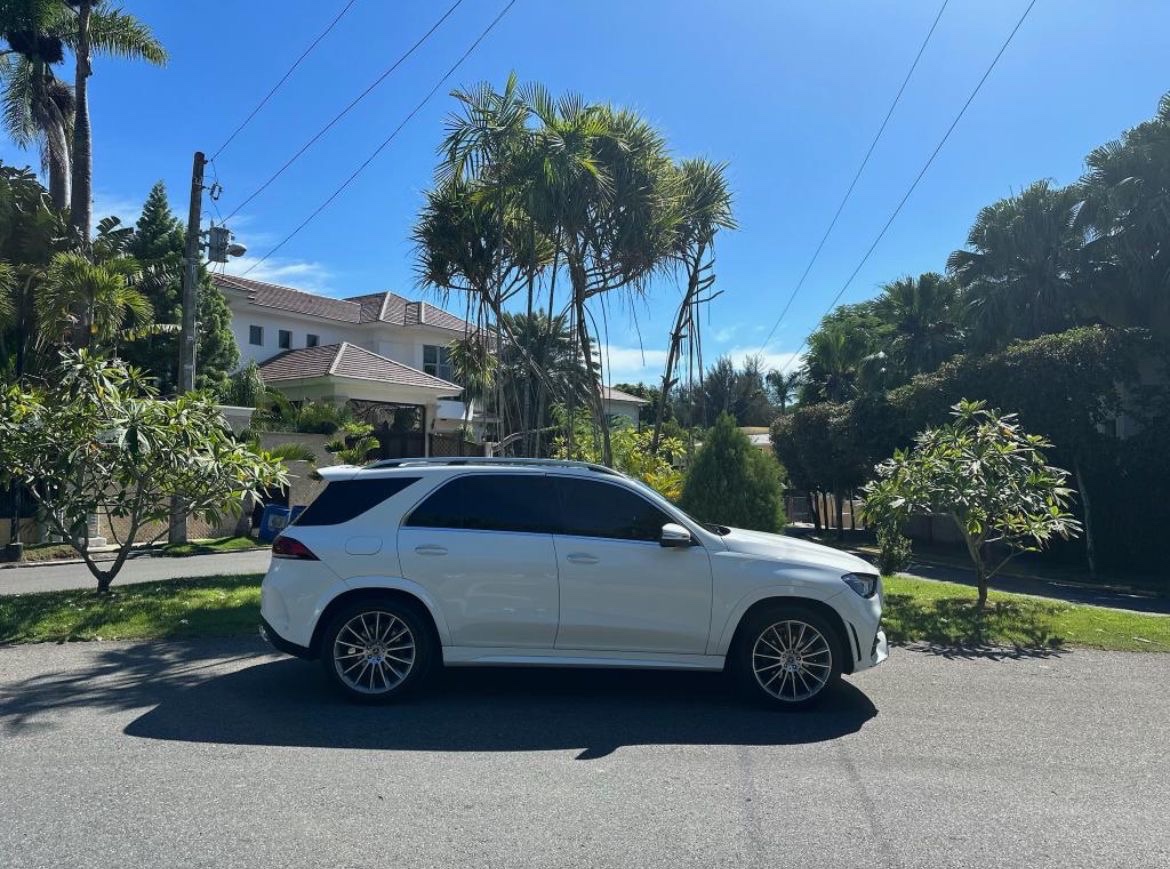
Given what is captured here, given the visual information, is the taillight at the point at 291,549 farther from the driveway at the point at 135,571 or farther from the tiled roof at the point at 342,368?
the tiled roof at the point at 342,368

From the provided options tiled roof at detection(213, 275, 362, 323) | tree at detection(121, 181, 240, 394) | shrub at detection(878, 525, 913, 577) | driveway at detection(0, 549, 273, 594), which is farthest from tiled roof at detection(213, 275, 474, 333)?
shrub at detection(878, 525, 913, 577)

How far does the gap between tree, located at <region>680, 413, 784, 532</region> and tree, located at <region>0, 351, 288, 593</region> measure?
570cm

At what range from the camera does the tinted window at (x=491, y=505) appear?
6.66 metres

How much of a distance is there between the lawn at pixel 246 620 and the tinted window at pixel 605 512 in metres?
3.85

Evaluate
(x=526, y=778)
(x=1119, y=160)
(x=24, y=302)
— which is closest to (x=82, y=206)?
(x=24, y=302)

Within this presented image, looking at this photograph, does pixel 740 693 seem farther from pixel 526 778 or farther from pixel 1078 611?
pixel 1078 611

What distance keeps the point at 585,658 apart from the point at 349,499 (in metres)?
2.10

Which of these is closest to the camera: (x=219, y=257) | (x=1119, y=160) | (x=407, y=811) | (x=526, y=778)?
(x=407, y=811)

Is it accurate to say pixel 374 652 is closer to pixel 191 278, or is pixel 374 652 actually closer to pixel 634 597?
pixel 634 597

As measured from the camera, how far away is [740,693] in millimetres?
6668

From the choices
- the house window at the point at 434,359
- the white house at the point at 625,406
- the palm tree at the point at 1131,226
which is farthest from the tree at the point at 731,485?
the white house at the point at 625,406

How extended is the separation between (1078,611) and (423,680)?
349 inches

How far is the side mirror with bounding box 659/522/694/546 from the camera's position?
6395 mm

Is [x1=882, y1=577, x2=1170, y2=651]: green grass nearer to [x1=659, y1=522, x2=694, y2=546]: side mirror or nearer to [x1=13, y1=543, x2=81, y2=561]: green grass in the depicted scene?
[x1=659, y1=522, x2=694, y2=546]: side mirror
